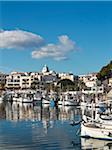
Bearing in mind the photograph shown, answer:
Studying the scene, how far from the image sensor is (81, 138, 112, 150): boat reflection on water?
907 inches

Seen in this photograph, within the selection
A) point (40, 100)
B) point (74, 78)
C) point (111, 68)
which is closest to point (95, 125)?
point (40, 100)

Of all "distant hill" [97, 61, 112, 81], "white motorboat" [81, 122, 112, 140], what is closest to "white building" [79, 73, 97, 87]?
"distant hill" [97, 61, 112, 81]

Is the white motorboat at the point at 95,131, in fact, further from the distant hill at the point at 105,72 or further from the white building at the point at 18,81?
the white building at the point at 18,81

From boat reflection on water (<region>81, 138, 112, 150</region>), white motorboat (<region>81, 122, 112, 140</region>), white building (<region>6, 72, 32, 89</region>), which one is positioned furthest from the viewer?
white building (<region>6, 72, 32, 89</region>)

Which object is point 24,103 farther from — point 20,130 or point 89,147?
point 89,147

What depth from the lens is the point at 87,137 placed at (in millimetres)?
25734

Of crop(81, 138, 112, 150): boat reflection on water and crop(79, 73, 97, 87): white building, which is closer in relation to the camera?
crop(81, 138, 112, 150): boat reflection on water

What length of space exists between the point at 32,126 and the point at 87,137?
8998mm

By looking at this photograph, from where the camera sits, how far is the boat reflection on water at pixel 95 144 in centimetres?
2303

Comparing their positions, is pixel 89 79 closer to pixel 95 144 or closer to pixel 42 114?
pixel 42 114

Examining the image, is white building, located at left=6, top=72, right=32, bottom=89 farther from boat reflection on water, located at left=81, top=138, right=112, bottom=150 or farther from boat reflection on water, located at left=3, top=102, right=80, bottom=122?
boat reflection on water, located at left=81, top=138, right=112, bottom=150

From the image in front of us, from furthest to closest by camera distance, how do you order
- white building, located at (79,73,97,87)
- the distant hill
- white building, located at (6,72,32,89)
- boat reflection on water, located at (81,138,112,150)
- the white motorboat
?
white building, located at (6,72,32,89) < white building, located at (79,73,97,87) < the distant hill < the white motorboat < boat reflection on water, located at (81,138,112,150)

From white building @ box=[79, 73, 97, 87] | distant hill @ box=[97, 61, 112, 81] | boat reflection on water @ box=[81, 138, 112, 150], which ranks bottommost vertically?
boat reflection on water @ box=[81, 138, 112, 150]

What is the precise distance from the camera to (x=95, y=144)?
24.0m
